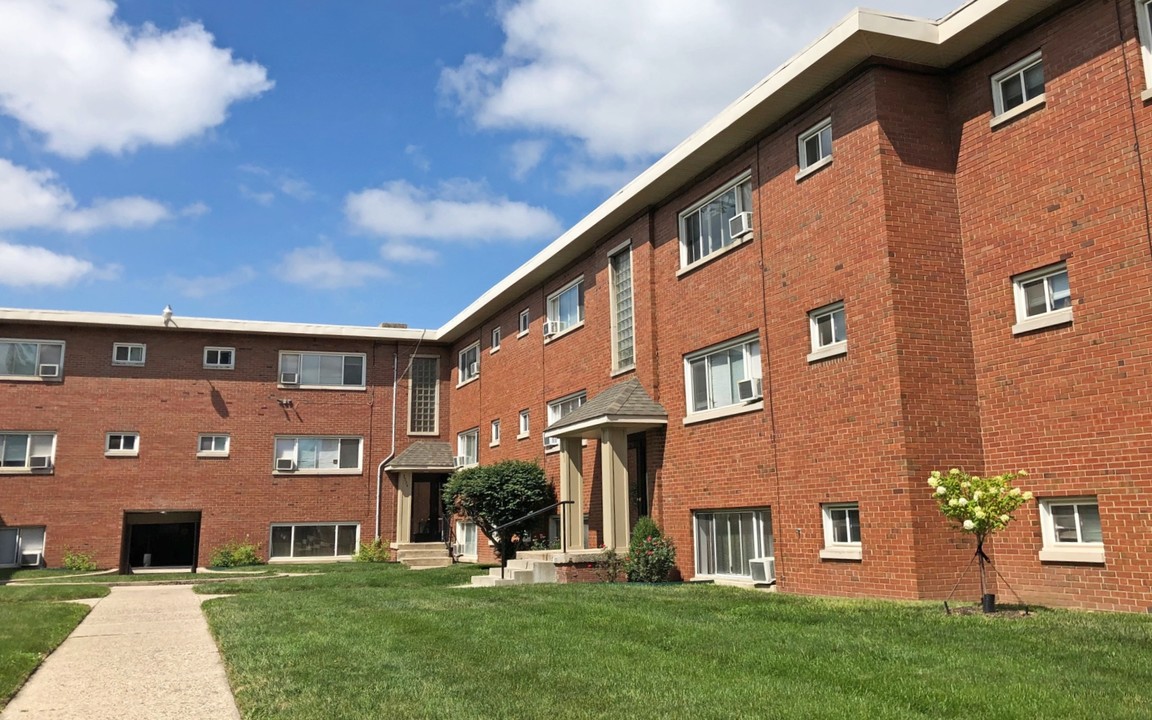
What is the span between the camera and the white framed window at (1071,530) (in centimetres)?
1014

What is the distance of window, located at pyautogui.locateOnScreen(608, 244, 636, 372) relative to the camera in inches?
740

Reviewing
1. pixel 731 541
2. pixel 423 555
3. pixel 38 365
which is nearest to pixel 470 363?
pixel 423 555

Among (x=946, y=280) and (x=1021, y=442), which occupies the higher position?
(x=946, y=280)

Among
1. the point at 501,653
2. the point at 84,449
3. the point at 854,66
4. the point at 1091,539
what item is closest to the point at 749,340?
the point at 854,66

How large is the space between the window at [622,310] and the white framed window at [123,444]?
1681cm

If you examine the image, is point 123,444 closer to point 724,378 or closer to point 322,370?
point 322,370

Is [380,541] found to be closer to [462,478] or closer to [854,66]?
[462,478]

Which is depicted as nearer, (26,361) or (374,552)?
(26,361)

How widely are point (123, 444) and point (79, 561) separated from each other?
3.62 m

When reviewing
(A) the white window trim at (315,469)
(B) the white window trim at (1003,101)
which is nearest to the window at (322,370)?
(A) the white window trim at (315,469)

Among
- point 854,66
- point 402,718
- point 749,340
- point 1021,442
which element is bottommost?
point 402,718

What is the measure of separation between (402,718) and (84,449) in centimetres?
2550

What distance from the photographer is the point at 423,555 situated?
2752cm

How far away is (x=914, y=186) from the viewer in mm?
12133
